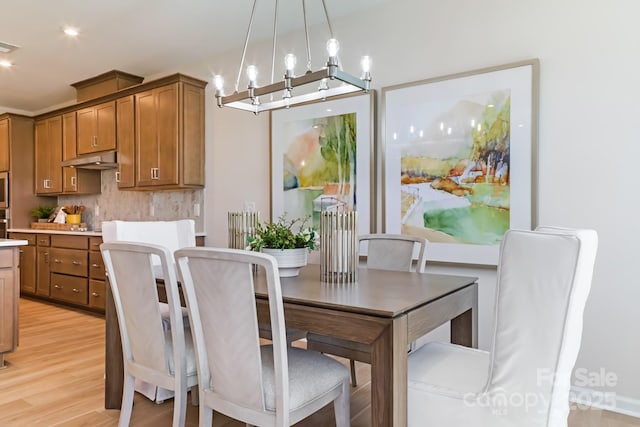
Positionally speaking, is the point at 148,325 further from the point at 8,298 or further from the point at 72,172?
the point at 72,172

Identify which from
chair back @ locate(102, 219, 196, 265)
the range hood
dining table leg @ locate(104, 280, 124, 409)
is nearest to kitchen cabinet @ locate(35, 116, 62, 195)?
the range hood

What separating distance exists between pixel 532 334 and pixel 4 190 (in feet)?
21.7

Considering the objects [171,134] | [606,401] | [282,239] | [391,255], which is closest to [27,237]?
[171,134]

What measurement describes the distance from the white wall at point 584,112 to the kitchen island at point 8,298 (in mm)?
3013

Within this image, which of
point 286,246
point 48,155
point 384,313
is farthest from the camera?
point 48,155

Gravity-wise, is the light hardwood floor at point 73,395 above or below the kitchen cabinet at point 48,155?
below

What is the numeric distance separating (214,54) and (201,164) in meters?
1.05

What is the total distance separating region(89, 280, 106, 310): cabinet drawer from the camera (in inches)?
173

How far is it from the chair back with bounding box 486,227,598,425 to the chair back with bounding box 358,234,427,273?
1.12 metres

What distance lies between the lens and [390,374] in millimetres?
1365

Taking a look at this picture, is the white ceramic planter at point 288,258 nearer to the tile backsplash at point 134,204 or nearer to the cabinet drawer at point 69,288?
the tile backsplash at point 134,204

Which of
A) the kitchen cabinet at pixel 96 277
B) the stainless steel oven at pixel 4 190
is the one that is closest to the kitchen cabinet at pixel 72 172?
the stainless steel oven at pixel 4 190

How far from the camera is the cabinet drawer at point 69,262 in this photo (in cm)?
460

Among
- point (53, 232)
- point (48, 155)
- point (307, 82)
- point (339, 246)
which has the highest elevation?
point (48, 155)
